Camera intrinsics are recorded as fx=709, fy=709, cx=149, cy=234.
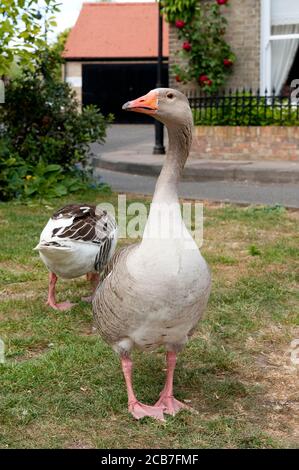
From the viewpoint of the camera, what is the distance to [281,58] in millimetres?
16688

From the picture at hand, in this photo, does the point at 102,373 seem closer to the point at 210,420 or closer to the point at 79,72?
the point at 210,420

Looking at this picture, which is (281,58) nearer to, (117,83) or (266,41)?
(266,41)

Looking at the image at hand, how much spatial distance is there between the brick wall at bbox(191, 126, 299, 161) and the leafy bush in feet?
15.2

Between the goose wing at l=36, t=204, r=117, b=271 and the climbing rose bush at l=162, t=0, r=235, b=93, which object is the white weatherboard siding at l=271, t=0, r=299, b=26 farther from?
the goose wing at l=36, t=204, r=117, b=271

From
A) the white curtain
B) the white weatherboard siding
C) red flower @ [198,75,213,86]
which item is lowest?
red flower @ [198,75,213,86]

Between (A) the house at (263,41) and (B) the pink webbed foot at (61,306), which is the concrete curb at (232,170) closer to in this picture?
(A) the house at (263,41)

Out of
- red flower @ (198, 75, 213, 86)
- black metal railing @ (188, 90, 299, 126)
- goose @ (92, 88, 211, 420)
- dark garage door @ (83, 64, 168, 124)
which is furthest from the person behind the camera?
dark garage door @ (83, 64, 168, 124)

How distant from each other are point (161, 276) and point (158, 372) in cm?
125

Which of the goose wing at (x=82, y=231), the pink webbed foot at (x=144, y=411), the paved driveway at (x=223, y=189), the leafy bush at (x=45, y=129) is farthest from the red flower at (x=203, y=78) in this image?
the pink webbed foot at (x=144, y=411)

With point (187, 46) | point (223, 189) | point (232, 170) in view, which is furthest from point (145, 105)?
point (187, 46)

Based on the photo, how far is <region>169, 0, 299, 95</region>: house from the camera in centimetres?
1611

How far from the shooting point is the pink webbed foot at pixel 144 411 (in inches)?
146

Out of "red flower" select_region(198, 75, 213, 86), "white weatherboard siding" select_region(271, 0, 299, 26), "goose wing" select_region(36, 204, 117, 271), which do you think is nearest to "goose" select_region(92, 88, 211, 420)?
"goose wing" select_region(36, 204, 117, 271)
